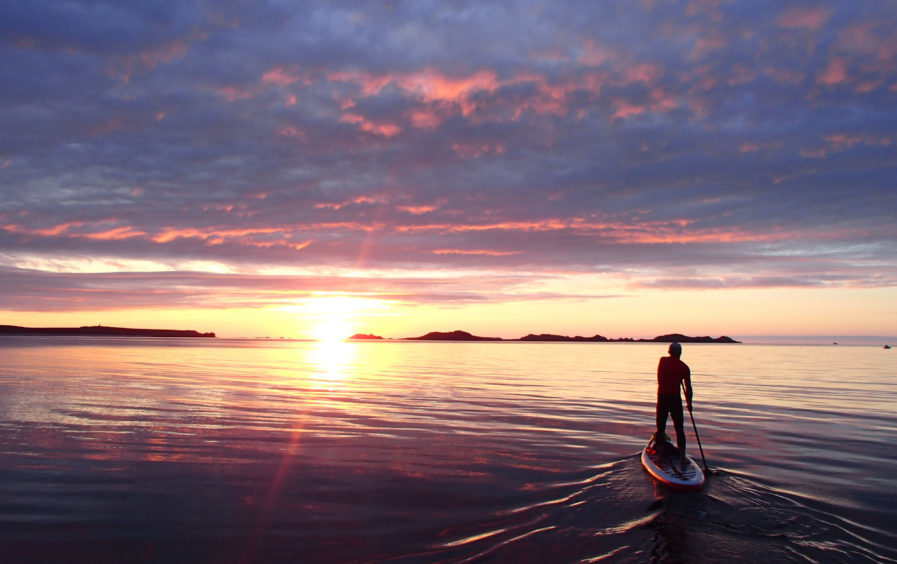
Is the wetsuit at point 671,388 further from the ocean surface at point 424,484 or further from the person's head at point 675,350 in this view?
the ocean surface at point 424,484

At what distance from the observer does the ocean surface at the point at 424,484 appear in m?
9.27

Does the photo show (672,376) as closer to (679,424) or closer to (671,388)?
(671,388)

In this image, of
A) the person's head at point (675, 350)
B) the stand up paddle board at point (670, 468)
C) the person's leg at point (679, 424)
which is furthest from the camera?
the person's head at point (675, 350)

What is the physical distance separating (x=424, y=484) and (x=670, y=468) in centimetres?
640

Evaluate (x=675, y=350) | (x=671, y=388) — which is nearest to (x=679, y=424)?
(x=671, y=388)

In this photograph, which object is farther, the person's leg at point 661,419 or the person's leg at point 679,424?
the person's leg at point 661,419

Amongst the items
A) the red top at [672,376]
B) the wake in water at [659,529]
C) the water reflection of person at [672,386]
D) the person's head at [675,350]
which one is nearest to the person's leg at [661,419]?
the water reflection of person at [672,386]

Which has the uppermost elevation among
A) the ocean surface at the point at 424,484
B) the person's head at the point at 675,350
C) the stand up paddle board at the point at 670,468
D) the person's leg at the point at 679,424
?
the person's head at the point at 675,350

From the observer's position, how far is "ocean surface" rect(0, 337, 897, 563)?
9266 mm

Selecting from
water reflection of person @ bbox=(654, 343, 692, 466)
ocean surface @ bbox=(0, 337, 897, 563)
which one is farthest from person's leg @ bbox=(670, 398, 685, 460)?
ocean surface @ bbox=(0, 337, 897, 563)

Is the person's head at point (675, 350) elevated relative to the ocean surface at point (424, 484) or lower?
elevated

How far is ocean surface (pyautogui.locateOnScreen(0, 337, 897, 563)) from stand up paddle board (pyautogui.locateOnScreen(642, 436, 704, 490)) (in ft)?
0.92

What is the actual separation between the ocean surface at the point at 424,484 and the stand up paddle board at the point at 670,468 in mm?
280

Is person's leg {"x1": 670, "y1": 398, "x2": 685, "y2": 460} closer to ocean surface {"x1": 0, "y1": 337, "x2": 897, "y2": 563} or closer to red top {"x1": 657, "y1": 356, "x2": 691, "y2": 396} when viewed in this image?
red top {"x1": 657, "y1": 356, "x2": 691, "y2": 396}
